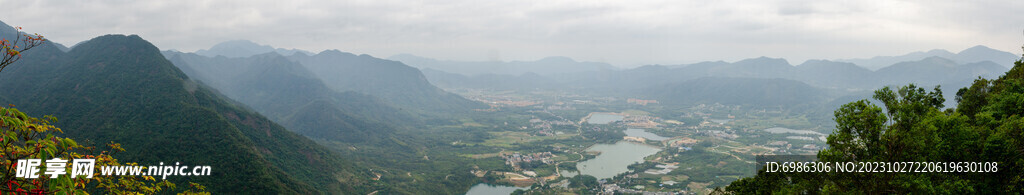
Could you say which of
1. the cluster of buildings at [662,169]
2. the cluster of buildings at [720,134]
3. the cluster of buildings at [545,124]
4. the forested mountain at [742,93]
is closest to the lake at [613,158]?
the cluster of buildings at [662,169]

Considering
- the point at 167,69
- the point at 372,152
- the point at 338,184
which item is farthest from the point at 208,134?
the point at 372,152

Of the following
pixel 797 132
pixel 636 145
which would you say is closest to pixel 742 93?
pixel 797 132

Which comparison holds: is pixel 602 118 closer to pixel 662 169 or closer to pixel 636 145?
pixel 636 145

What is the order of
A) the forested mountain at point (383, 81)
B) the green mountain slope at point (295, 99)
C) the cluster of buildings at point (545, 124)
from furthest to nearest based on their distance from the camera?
the forested mountain at point (383, 81), the cluster of buildings at point (545, 124), the green mountain slope at point (295, 99)

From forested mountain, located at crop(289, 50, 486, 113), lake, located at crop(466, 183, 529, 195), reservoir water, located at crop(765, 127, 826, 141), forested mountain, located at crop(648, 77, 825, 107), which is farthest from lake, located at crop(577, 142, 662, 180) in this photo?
forested mountain, located at crop(648, 77, 825, 107)

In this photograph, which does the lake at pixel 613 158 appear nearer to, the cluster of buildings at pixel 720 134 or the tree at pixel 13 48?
the cluster of buildings at pixel 720 134

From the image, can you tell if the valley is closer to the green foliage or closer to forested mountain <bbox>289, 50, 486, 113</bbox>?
forested mountain <bbox>289, 50, 486, 113</bbox>
